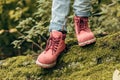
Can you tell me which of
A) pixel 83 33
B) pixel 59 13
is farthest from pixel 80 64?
pixel 59 13

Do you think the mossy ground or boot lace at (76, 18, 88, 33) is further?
boot lace at (76, 18, 88, 33)

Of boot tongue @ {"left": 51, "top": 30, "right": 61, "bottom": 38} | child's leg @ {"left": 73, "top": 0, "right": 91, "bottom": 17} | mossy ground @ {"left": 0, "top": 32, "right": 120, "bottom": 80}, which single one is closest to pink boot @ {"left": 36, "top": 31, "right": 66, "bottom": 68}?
boot tongue @ {"left": 51, "top": 30, "right": 61, "bottom": 38}

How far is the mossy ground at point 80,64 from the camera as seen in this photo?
9.57 feet

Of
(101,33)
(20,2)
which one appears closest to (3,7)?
(20,2)

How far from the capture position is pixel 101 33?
366cm

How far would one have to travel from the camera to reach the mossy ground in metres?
2.92

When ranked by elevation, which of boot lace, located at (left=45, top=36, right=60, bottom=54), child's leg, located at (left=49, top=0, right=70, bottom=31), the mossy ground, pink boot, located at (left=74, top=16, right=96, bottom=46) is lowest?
the mossy ground

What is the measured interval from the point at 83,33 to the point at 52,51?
28 cm

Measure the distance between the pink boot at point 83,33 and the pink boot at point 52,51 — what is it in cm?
14

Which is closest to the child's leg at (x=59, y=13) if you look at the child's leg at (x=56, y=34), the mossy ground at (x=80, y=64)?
the child's leg at (x=56, y=34)

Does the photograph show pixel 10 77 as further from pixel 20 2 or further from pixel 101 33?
pixel 20 2

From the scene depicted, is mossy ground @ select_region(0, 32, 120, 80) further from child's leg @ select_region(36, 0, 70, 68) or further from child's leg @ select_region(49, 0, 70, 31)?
child's leg @ select_region(49, 0, 70, 31)

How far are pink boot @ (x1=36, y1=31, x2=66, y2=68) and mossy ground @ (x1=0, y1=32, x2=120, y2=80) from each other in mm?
103

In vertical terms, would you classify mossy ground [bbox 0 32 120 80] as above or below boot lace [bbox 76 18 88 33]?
below
